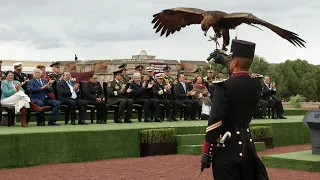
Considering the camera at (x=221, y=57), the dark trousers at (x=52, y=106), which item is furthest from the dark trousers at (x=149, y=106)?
the camera at (x=221, y=57)

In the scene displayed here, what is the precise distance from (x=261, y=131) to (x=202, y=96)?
325cm

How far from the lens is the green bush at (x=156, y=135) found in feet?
42.8

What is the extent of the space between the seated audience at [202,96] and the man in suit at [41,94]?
19.1 feet

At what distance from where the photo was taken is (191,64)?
51.5m

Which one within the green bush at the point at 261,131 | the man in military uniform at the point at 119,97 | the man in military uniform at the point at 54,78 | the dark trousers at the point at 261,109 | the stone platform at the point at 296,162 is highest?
the man in military uniform at the point at 54,78

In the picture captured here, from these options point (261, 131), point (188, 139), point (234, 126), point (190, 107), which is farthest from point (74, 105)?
point (234, 126)

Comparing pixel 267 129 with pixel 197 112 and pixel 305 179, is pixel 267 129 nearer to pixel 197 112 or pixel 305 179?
pixel 197 112

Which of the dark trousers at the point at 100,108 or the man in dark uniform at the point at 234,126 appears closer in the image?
the man in dark uniform at the point at 234,126

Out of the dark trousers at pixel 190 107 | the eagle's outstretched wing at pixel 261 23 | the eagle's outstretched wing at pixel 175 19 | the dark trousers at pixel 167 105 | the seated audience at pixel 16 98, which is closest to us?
the eagle's outstretched wing at pixel 261 23

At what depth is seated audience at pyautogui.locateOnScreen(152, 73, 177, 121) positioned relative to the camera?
1697 cm

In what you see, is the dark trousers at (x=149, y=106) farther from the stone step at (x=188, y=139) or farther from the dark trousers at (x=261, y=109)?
the dark trousers at (x=261, y=109)

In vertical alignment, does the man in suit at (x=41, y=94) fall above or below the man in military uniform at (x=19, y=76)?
below

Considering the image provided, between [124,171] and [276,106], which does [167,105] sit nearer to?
[276,106]

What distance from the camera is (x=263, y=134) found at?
1574 centimetres
